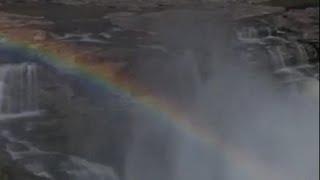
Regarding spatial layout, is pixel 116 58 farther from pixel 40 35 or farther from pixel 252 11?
pixel 252 11

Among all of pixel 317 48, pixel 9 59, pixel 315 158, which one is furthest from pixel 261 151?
pixel 9 59

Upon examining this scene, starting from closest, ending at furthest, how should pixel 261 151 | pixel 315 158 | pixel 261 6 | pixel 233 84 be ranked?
pixel 315 158 < pixel 261 151 < pixel 233 84 < pixel 261 6

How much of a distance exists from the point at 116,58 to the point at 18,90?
1633 mm

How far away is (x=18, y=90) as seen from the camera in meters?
10.8

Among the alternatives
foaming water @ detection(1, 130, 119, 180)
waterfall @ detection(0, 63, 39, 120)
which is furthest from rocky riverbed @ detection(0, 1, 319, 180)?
waterfall @ detection(0, 63, 39, 120)

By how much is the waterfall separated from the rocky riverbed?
16 centimetres

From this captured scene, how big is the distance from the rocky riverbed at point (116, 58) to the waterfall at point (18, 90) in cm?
16

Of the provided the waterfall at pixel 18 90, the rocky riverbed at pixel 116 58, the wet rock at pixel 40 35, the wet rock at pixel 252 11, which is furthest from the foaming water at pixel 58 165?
the wet rock at pixel 252 11

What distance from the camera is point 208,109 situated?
10305mm

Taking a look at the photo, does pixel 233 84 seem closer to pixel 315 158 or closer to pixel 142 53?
pixel 142 53

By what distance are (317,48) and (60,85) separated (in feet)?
14.6

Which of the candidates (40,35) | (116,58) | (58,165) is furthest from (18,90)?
(40,35)

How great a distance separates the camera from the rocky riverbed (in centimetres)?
936

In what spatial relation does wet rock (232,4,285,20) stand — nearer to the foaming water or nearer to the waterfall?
the waterfall
